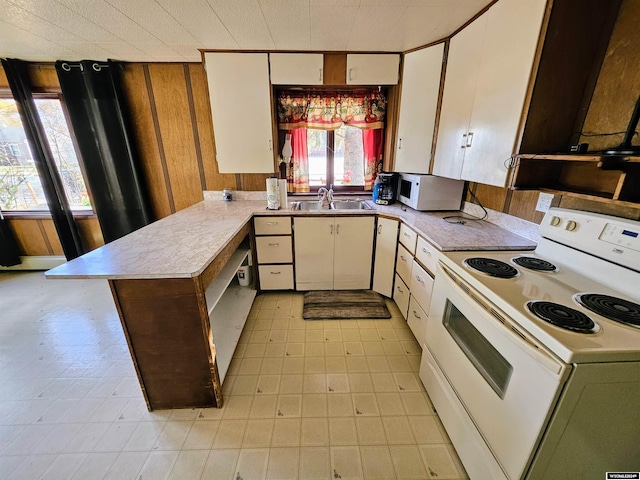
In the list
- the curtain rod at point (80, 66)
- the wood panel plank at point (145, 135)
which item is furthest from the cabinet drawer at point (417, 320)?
the curtain rod at point (80, 66)

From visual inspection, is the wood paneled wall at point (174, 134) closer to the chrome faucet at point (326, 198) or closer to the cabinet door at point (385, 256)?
the chrome faucet at point (326, 198)

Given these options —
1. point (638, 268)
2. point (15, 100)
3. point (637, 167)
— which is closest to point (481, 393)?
point (638, 268)

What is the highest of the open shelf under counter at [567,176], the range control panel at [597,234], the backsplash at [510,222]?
the open shelf under counter at [567,176]

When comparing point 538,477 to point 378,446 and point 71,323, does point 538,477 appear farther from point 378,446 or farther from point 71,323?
point 71,323

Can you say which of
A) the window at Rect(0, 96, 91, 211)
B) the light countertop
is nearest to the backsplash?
the light countertop

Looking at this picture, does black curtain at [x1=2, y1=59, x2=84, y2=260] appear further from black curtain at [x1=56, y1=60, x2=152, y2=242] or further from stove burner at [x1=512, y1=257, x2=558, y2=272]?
stove burner at [x1=512, y1=257, x2=558, y2=272]

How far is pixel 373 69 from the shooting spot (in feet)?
7.97

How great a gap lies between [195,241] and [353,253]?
1.48 metres

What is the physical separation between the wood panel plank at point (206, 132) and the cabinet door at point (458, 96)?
7.07 feet

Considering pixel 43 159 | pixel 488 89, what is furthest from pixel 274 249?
pixel 43 159

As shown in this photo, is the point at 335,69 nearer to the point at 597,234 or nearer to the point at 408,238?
the point at 408,238

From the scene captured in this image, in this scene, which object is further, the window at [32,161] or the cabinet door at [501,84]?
the window at [32,161]

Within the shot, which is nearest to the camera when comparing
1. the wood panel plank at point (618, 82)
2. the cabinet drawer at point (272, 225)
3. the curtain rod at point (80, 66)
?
the wood panel plank at point (618, 82)

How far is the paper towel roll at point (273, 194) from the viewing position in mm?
2484
